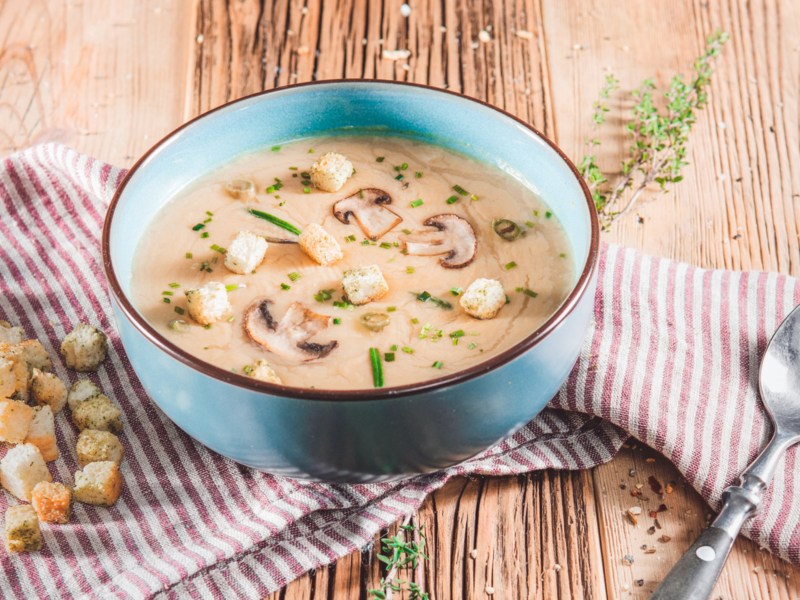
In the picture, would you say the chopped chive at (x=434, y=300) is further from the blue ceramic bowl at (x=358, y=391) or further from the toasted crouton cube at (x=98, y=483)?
the toasted crouton cube at (x=98, y=483)

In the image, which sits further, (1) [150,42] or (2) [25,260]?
(1) [150,42]

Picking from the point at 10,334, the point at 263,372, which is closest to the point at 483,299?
the point at 263,372

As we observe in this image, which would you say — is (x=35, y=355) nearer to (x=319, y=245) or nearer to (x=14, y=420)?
(x=14, y=420)

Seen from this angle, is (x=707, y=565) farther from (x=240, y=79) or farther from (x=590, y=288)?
(x=240, y=79)

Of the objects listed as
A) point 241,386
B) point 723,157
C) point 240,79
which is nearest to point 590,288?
point 241,386

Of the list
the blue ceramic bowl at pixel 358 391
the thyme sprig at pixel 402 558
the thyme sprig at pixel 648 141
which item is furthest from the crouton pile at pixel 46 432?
the thyme sprig at pixel 648 141

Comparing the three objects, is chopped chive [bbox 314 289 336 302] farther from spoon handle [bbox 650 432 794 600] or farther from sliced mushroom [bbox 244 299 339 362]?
spoon handle [bbox 650 432 794 600]
